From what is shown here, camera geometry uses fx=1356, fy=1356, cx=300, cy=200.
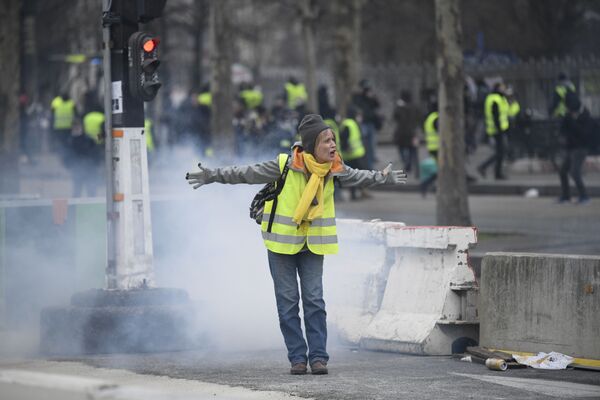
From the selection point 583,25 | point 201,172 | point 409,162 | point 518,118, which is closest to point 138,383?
point 201,172

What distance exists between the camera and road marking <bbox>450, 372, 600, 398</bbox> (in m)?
7.46

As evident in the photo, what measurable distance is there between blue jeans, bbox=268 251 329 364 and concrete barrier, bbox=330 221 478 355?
3.55 feet

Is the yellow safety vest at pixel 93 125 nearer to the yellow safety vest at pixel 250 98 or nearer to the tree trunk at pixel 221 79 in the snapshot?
the tree trunk at pixel 221 79

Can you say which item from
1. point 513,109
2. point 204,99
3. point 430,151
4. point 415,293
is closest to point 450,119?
point 415,293

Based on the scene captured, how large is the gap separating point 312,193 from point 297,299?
0.69 meters

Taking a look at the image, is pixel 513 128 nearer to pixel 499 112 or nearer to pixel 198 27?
pixel 499 112

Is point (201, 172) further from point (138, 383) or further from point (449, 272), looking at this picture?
point (449, 272)

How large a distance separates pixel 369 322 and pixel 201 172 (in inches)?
83.4

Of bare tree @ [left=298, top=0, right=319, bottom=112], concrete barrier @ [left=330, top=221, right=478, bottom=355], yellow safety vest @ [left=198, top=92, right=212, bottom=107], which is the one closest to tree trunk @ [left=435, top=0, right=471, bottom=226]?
concrete barrier @ [left=330, top=221, right=478, bottom=355]

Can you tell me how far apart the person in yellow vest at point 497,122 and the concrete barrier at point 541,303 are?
1484 cm

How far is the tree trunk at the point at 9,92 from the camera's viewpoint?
19141 mm

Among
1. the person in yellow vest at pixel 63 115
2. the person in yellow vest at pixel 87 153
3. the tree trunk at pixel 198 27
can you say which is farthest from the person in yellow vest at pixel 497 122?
the tree trunk at pixel 198 27

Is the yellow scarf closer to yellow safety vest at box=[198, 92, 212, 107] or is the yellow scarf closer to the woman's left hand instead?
the woman's left hand

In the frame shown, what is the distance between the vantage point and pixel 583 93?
2605 cm
